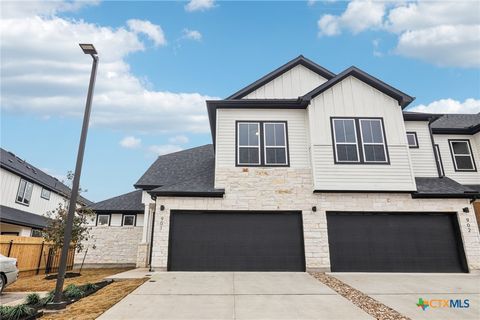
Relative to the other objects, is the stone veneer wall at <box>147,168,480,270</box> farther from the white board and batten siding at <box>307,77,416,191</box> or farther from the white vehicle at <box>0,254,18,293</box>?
the white vehicle at <box>0,254,18,293</box>

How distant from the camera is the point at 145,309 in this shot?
5.09 metres

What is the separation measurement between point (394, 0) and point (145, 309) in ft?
55.4

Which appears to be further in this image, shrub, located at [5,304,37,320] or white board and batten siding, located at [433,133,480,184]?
white board and batten siding, located at [433,133,480,184]

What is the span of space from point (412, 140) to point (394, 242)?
5459 mm

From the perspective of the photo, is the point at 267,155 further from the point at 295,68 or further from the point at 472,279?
the point at 472,279

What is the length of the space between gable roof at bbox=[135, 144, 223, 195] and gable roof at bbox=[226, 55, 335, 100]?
13.9ft

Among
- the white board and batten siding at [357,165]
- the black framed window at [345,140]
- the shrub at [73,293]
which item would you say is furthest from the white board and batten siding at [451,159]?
the shrub at [73,293]

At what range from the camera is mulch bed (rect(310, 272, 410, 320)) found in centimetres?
483

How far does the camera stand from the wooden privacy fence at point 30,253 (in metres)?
10.0

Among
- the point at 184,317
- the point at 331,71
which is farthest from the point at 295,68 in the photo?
the point at 184,317

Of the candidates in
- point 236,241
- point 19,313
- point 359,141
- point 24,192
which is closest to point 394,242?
point 359,141

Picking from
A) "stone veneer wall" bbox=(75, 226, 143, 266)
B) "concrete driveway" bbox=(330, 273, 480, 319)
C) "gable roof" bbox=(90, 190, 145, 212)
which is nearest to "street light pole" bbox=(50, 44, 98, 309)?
"concrete driveway" bbox=(330, 273, 480, 319)

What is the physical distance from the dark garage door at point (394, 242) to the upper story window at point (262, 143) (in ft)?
11.3

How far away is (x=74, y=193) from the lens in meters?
6.00
